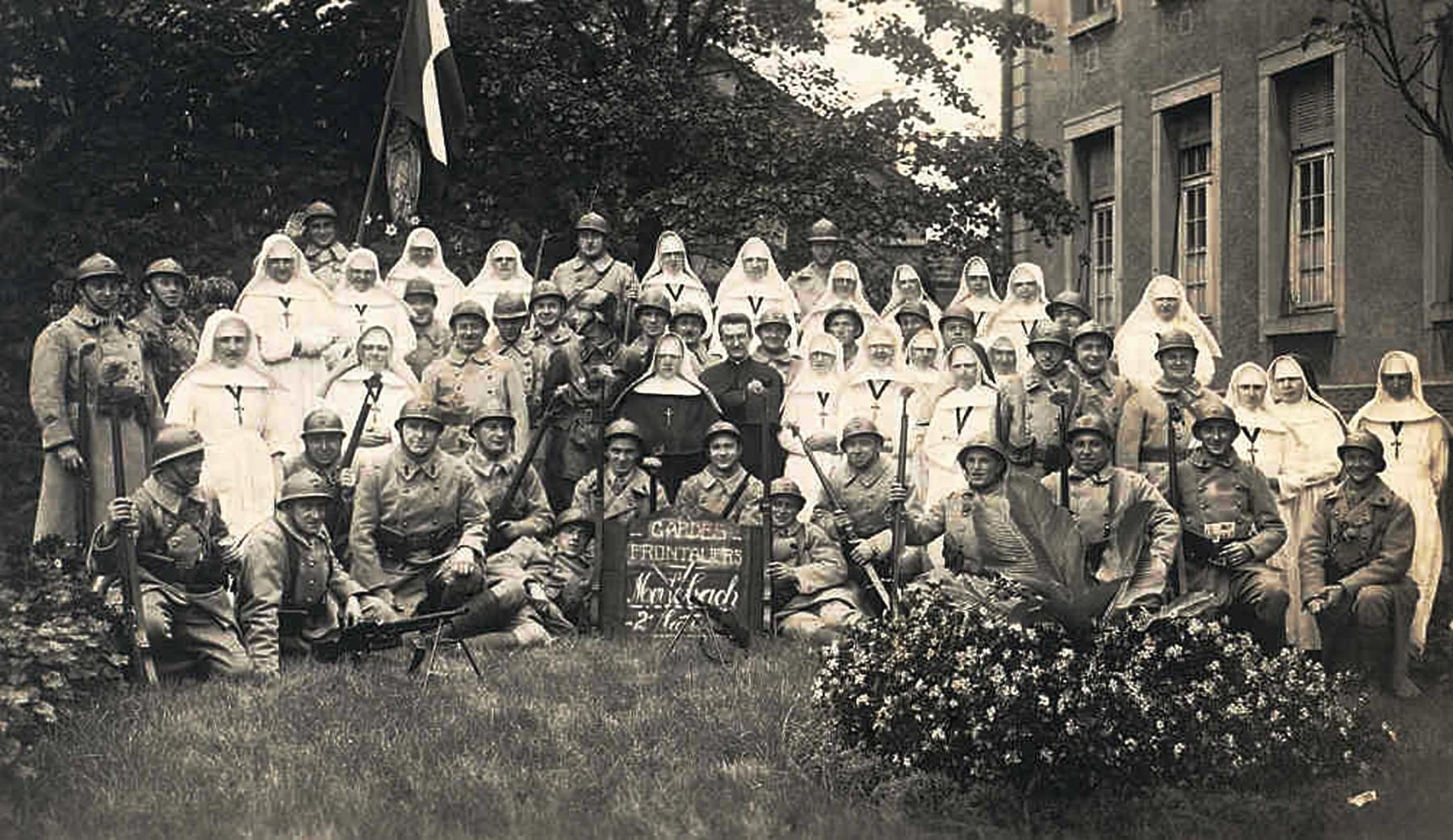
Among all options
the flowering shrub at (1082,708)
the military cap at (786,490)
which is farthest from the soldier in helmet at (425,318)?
the flowering shrub at (1082,708)

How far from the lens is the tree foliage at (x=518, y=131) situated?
11.5 metres

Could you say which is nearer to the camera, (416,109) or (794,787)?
(794,787)

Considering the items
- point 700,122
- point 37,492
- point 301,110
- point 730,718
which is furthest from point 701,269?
point 730,718

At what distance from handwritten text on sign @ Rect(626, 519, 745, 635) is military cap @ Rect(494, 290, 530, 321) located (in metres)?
2.30

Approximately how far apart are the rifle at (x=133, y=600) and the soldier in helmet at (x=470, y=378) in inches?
99.6

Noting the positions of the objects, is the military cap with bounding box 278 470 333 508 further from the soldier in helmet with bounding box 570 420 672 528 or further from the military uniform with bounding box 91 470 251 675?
the soldier in helmet with bounding box 570 420 672 528

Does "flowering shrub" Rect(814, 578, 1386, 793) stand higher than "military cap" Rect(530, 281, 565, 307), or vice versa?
"military cap" Rect(530, 281, 565, 307)

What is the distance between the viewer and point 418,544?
28.9ft

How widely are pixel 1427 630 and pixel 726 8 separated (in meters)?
6.74

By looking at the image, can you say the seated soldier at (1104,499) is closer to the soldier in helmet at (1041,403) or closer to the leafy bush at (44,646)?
the soldier in helmet at (1041,403)

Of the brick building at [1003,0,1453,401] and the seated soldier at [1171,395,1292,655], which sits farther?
the brick building at [1003,0,1453,401]

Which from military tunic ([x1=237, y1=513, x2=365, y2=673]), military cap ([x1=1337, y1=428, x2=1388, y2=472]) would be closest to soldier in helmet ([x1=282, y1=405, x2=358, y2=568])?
military tunic ([x1=237, y1=513, x2=365, y2=673])

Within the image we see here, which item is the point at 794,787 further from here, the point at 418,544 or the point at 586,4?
the point at 586,4

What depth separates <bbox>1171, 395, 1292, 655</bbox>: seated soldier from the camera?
26.4 ft
